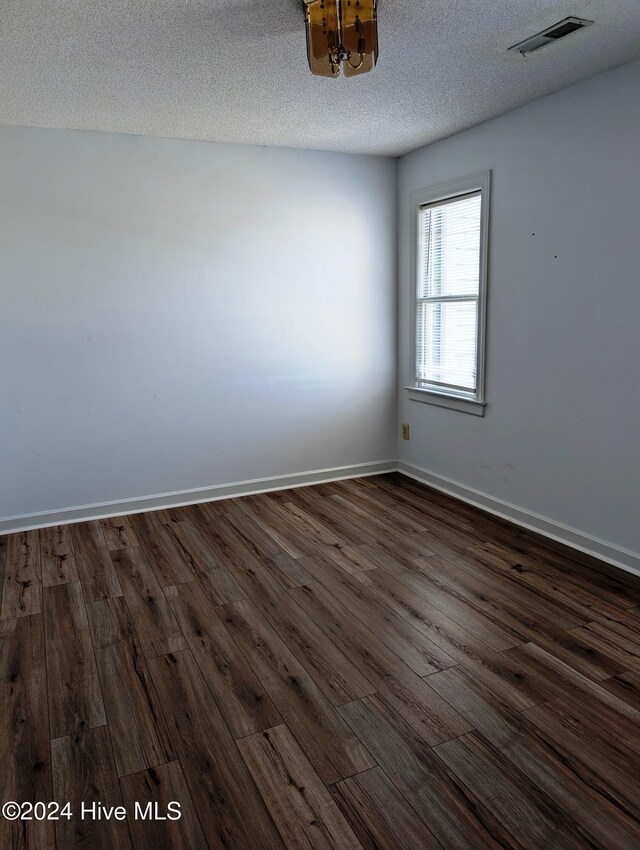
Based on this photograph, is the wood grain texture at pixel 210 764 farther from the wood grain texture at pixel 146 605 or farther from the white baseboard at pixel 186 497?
the white baseboard at pixel 186 497

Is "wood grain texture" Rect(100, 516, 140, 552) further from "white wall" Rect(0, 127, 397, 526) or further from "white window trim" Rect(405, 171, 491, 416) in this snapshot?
"white window trim" Rect(405, 171, 491, 416)

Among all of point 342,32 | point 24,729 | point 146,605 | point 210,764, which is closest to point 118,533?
point 146,605

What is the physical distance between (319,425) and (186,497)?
3.65ft

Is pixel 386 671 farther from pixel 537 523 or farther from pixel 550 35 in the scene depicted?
pixel 550 35

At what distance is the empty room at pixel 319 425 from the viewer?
1.80m

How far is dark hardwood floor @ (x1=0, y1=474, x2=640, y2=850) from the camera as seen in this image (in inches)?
63.7

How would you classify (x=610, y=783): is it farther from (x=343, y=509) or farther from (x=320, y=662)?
(x=343, y=509)

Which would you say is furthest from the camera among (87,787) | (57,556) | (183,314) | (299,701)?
(183,314)

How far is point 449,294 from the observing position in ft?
13.6

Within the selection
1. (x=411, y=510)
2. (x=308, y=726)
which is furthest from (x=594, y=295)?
(x=308, y=726)

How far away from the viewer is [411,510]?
13.1 feet

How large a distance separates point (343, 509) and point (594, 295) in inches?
78.2

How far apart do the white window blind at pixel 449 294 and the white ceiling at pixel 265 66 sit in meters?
0.57

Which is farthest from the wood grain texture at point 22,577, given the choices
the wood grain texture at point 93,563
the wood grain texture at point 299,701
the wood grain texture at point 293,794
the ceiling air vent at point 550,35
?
the ceiling air vent at point 550,35
